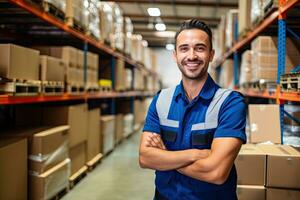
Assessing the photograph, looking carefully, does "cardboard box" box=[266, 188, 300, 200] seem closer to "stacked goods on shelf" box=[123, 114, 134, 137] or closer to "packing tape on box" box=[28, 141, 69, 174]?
"packing tape on box" box=[28, 141, 69, 174]

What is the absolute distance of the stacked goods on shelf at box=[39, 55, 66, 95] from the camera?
4.22m

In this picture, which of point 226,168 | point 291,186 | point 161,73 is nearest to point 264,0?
point 291,186

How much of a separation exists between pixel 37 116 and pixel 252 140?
3.12 m

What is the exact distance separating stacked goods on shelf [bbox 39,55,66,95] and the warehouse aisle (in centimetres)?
153

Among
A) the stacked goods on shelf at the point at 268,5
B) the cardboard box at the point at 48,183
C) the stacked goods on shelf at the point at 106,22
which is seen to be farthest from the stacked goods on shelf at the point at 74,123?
the stacked goods on shelf at the point at 268,5

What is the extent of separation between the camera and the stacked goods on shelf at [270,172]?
124 inches

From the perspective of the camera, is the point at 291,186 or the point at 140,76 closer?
the point at 291,186

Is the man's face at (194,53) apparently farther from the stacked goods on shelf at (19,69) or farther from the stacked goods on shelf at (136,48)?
the stacked goods on shelf at (136,48)

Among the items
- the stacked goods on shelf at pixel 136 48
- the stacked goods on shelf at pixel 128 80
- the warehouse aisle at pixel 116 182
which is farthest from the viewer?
the stacked goods on shelf at pixel 136 48

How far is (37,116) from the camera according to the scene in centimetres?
505

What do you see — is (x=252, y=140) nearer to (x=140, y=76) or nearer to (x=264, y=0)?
(x=264, y=0)

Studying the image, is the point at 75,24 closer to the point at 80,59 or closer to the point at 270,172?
the point at 80,59

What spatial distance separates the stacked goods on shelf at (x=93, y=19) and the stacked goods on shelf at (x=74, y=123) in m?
1.50

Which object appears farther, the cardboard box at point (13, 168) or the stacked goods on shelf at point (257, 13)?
the stacked goods on shelf at point (257, 13)
